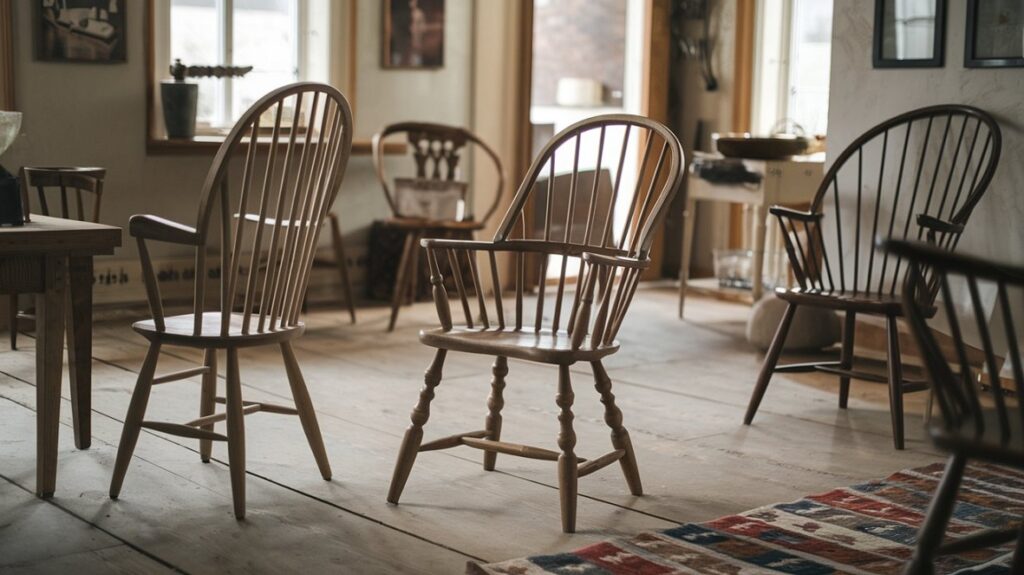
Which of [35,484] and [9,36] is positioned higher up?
[9,36]

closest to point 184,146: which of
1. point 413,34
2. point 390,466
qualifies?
point 413,34

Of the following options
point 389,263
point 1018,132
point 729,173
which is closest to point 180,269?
point 389,263

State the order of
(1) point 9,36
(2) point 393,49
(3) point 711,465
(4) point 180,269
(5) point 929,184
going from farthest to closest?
(2) point 393,49, (4) point 180,269, (1) point 9,36, (5) point 929,184, (3) point 711,465

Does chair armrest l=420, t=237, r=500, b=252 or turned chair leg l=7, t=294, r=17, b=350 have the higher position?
chair armrest l=420, t=237, r=500, b=252

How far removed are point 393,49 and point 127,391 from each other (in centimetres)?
271

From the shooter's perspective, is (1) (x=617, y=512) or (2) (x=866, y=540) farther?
(1) (x=617, y=512)

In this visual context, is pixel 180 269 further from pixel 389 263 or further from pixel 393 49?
pixel 393 49

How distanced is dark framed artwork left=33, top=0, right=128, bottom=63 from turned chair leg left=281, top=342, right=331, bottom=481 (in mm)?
2723

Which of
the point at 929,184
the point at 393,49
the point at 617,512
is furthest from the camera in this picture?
the point at 393,49

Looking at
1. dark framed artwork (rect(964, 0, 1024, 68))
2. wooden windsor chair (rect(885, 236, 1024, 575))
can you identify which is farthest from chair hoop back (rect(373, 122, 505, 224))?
wooden windsor chair (rect(885, 236, 1024, 575))

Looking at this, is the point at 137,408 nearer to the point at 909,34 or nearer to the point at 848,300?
the point at 848,300

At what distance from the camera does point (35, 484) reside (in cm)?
301

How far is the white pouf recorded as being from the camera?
16.6ft

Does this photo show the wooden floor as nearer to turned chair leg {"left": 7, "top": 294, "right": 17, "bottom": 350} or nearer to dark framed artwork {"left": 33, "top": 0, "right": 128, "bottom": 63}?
turned chair leg {"left": 7, "top": 294, "right": 17, "bottom": 350}
